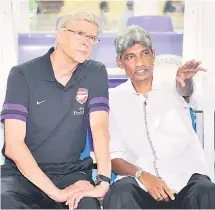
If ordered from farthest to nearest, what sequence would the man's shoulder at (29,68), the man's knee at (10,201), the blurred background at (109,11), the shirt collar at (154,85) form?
1. the blurred background at (109,11)
2. the shirt collar at (154,85)
3. the man's shoulder at (29,68)
4. the man's knee at (10,201)

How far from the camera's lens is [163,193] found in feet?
6.57

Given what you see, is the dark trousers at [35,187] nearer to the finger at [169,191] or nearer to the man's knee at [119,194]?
the man's knee at [119,194]

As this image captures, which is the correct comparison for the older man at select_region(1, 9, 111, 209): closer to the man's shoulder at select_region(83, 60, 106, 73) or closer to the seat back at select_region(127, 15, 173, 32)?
the man's shoulder at select_region(83, 60, 106, 73)

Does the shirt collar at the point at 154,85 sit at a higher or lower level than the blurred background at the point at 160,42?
lower

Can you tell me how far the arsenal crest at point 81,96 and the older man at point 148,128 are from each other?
241mm

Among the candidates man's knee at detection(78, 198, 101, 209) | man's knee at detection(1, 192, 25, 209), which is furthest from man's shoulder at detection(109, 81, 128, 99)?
man's knee at detection(1, 192, 25, 209)

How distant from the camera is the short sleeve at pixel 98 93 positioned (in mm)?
2117

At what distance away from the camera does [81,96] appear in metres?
2.12

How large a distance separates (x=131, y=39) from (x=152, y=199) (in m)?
0.80

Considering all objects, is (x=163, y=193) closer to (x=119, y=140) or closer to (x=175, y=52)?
(x=119, y=140)

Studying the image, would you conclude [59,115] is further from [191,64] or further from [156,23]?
[156,23]

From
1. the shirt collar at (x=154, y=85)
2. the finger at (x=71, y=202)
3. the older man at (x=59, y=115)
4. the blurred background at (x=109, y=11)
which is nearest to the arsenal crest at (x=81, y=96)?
the older man at (x=59, y=115)

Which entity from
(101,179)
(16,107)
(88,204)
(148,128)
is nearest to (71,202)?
(88,204)

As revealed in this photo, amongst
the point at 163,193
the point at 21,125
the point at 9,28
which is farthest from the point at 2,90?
the point at 163,193
